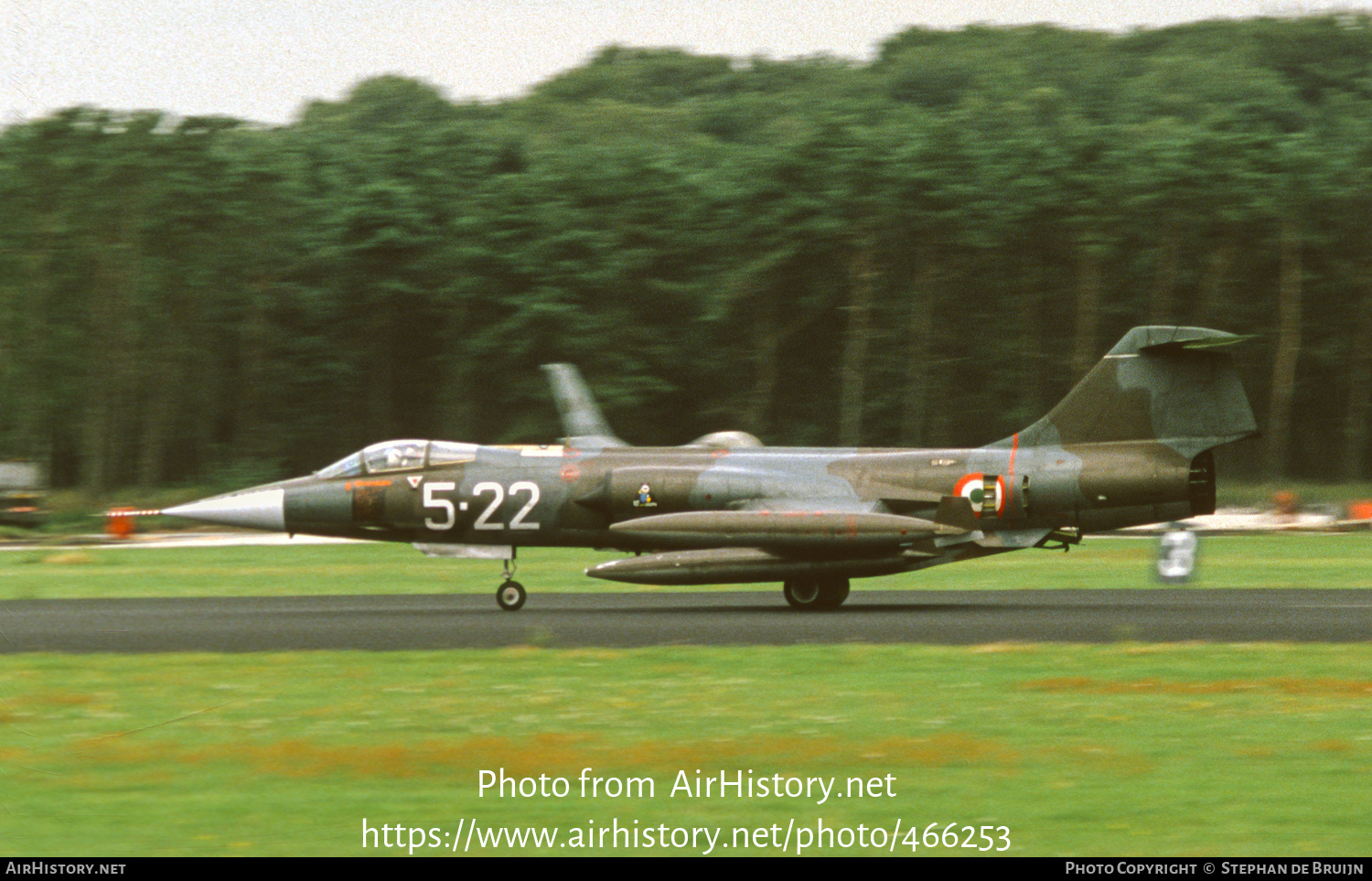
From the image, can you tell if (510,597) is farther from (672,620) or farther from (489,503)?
(672,620)

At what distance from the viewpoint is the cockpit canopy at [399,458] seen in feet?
75.2

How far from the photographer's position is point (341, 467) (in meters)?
23.0

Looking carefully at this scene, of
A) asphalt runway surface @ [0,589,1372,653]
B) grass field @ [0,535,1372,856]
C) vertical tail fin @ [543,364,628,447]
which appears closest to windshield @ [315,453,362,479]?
asphalt runway surface @ [0,589,1372,653]

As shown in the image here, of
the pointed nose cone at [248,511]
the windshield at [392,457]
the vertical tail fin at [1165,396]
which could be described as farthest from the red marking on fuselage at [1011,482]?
the pointed nose cone at [248,511]

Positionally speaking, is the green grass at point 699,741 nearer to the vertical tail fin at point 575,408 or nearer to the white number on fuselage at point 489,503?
the white number on fuselage at point 489,503

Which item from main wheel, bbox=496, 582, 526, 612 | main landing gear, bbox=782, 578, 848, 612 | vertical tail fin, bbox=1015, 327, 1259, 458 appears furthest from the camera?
main landing gear, bbox=782, 578, 848, 612

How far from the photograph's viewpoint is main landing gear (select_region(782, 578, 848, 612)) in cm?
2216

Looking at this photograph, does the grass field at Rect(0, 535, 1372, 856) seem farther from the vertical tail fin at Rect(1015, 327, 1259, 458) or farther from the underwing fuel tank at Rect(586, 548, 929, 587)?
the vertical tail fin at Rect(1015, 327, 1259, 458)

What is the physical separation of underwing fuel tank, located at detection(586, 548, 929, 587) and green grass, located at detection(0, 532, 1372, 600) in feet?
17.6

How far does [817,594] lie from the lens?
72.9ft

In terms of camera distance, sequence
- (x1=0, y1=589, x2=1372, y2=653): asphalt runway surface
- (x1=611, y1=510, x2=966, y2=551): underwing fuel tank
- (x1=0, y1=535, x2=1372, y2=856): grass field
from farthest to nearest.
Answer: (x1=611, y1=510, x2=966, y2=551): underwing fuel tank
(x1=0, y1=589, x2=1372, y2=653): asphalt runway surface
(x1=0, y1=535, x2=1372, y2=856): grass field

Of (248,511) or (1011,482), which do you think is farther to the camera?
(248,511)

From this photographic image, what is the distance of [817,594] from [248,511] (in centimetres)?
814

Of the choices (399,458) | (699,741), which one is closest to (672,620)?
(399,458)
